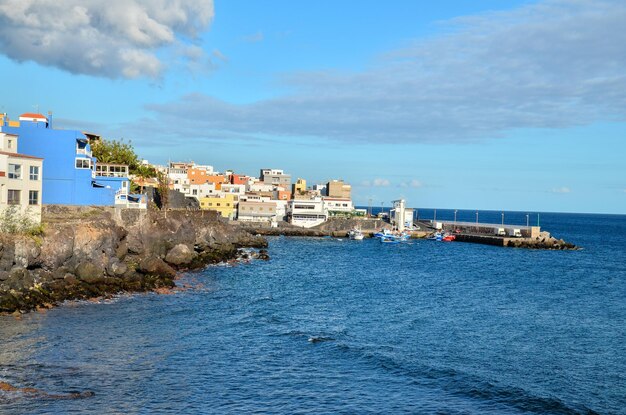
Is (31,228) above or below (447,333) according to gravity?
above

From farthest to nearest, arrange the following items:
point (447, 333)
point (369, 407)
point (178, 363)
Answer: point (447, 333)
point (178, 363)
point (369, 407)

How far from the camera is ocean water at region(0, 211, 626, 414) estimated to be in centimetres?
2597

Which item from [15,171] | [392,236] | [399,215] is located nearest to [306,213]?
[392,236]

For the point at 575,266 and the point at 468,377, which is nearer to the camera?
the point at 468,377

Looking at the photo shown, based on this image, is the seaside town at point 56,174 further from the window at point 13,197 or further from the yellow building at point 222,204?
the yellow building at point 222,204

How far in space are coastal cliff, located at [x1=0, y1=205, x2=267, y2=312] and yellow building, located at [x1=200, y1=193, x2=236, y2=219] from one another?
58069 mm

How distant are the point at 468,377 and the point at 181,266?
42715 millimetres

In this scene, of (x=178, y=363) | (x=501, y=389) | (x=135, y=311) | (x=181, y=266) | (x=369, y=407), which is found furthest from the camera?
(x=181, y=266)

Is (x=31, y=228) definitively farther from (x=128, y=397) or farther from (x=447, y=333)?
(x=447, y=333)

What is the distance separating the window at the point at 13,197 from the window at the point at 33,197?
4.59 feet

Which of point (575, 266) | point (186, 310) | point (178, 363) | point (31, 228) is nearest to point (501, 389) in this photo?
point (178, 363)

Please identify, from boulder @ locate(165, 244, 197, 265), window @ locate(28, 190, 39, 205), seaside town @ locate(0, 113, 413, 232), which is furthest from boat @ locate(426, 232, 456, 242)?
window @ locate(28, 190, 39, 205)

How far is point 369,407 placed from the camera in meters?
25.3

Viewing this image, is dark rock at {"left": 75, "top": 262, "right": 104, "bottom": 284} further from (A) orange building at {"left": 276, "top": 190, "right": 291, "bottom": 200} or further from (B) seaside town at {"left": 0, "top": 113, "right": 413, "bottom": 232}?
(A) orange building at {"left": 276, "top": 190, "right": 291, "bottom": 200}
